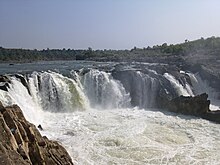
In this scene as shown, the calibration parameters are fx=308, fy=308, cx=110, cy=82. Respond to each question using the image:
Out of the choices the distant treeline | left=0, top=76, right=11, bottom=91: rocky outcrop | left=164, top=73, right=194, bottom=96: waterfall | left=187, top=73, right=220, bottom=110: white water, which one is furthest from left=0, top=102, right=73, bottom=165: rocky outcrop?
the distant treeline

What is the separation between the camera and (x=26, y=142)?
32.2 ft

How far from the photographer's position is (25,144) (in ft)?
31.7

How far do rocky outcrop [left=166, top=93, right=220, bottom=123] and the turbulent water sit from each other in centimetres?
86

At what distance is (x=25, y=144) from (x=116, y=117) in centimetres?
1114

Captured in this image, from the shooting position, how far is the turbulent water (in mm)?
13445

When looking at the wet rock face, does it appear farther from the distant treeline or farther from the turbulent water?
the distant treeline

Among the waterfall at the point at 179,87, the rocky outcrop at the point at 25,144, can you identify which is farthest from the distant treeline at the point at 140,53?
the rocky outcrop at the point at 25,144

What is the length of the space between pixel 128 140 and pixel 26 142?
20.9ft

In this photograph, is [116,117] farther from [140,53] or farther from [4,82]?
[140,53]

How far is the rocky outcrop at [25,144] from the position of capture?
844 centimetres

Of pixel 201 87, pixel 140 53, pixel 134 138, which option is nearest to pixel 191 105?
pixel 134 138

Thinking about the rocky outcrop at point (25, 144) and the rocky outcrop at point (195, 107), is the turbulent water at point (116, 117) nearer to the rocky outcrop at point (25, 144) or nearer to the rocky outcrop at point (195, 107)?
the rocky outcrop at point (195, 107)

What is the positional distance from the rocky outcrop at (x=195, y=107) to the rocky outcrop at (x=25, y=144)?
12109mm

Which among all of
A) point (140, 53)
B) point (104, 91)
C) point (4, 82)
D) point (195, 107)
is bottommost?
point (195, 107)
